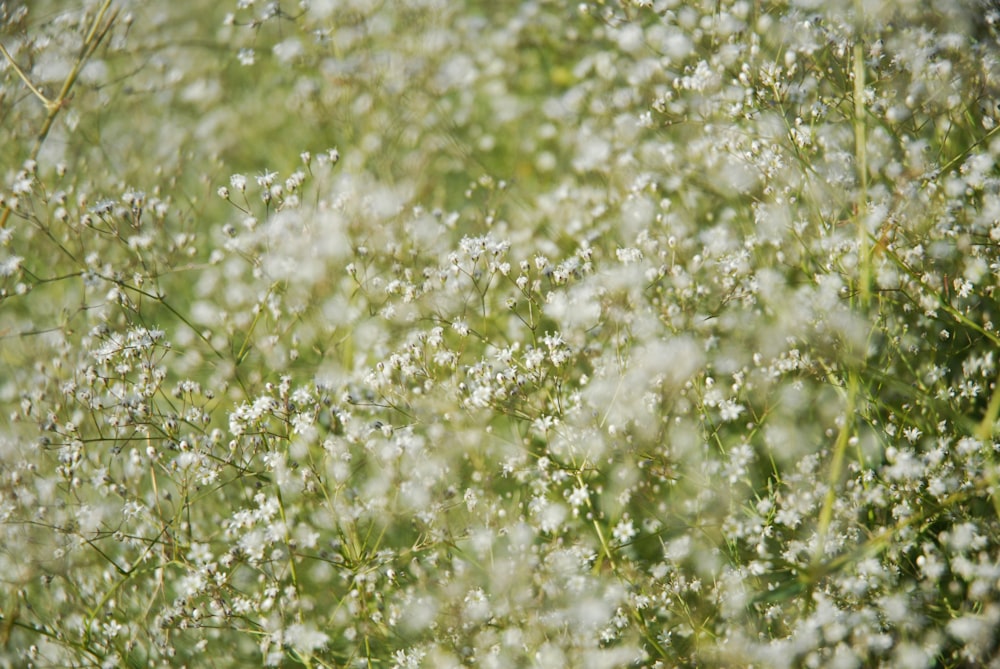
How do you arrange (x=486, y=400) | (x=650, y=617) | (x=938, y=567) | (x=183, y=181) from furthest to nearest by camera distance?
(x=183, y=181) → (x=650, y=617) → (x=486, y=400) → (x=938, y=567)

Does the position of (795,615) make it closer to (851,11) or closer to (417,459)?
(417,459)

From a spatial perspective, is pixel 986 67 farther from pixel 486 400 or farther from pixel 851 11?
pixel 486 400

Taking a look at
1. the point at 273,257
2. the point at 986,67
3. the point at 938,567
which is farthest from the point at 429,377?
the point at 986,67

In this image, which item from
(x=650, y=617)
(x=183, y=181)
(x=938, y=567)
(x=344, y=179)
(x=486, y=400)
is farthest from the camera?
(x=183, y=181)

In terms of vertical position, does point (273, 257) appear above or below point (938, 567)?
above

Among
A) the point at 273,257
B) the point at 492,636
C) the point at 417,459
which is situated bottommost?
the point at 492,636

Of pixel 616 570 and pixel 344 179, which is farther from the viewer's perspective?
pixel 344 179

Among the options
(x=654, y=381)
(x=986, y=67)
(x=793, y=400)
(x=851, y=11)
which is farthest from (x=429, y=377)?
(x=986, y=67)
